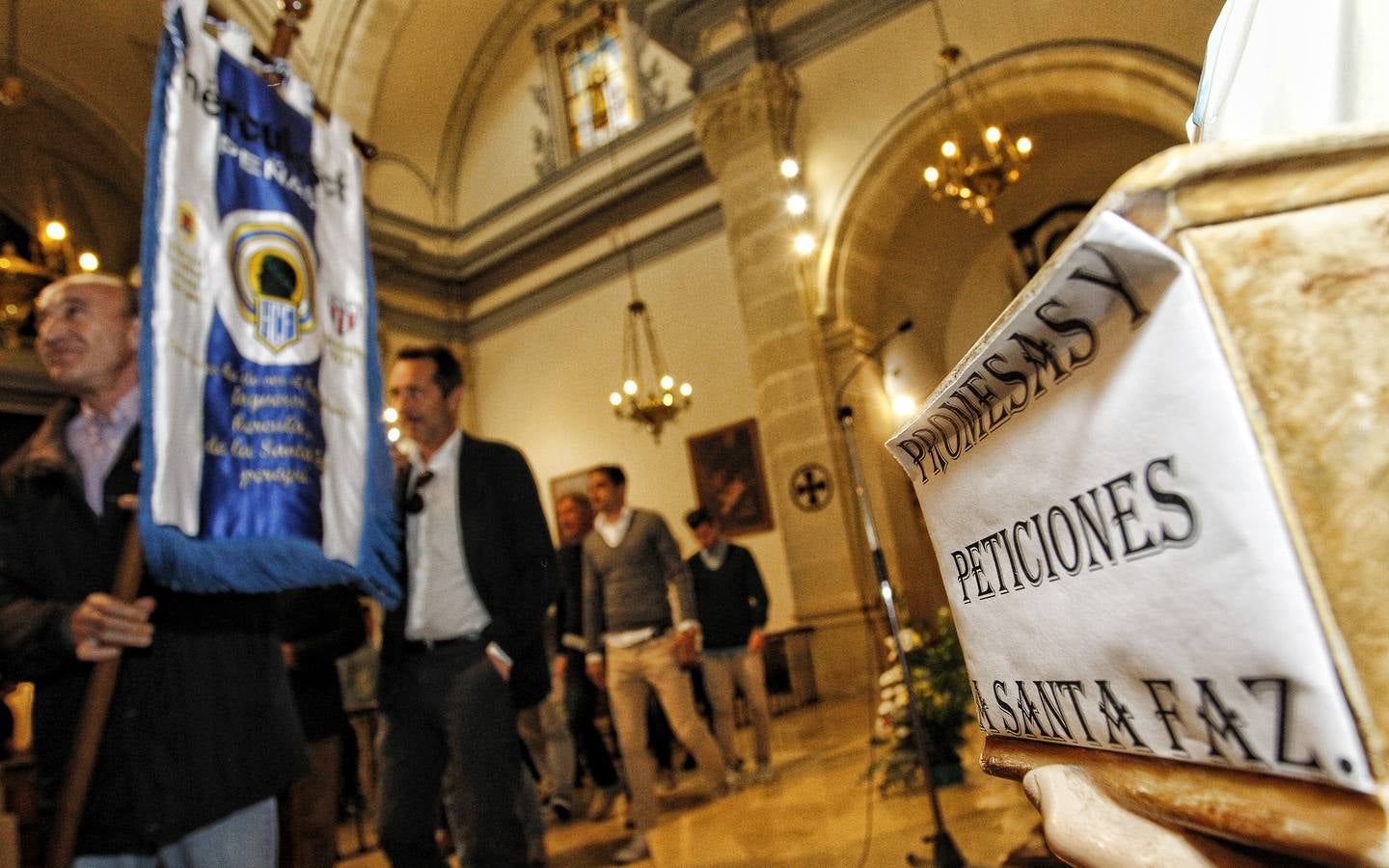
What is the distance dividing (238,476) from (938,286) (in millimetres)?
9622

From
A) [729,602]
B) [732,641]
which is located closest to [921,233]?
[729,602]

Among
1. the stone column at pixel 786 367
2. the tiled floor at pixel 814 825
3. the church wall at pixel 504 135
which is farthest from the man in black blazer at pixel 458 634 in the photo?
the church wall at pixel 504 135

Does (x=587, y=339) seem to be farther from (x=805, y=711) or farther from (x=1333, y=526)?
(x=1333, y=526)

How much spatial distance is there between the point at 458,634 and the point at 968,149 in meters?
7.35

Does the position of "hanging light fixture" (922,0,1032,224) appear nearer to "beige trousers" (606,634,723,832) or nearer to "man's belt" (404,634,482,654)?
"beige trousers" (606,634,723,832)

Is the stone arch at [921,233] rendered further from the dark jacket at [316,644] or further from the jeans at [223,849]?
the jeans at [223,849]

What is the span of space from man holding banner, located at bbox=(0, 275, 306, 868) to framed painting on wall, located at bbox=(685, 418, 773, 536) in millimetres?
7858

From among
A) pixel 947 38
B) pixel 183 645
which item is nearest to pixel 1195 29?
pixel 947 38

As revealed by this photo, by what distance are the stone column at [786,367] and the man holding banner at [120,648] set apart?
6.65 meters

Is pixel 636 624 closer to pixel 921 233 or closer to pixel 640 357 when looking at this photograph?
pixel 640 357

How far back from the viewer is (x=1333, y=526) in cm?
34

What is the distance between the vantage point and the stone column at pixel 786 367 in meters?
8.05

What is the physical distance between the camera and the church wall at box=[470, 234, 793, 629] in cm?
998

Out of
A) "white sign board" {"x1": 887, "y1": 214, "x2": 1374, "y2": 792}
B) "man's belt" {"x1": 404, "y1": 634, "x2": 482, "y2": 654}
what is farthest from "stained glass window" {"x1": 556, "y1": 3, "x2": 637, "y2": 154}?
"white sign board" {"x1": 887, "y1": 214, "x2": 1374, "y2": 792}
